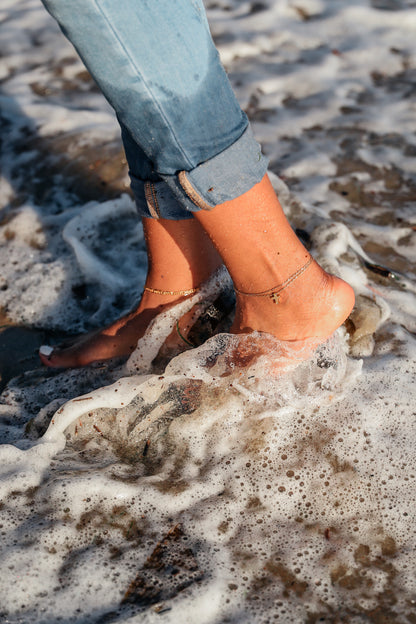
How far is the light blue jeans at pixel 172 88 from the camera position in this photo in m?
0.99

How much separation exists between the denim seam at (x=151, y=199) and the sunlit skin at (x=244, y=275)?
5 centimetres

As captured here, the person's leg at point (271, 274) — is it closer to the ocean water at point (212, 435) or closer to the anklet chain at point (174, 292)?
the ocean water at point (212, 435)

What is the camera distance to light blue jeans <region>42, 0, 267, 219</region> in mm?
988

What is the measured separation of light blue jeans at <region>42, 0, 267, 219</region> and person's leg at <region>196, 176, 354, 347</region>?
2.7 inches

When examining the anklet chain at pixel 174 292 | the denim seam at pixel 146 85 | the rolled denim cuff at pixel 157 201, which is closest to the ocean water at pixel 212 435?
the anklet chain at pixel 174 292

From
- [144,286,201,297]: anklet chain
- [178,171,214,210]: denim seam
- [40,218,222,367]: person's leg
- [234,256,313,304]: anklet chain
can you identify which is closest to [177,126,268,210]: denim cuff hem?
[178,171,214,210]: denim seam

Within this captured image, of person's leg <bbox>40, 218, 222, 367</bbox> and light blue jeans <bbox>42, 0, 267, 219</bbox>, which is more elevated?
light blue jeans <bbox>42, 0, 267, 219</bbox>

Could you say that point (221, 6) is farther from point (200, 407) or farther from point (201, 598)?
point (201, 598)

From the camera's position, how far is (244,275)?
1.44m

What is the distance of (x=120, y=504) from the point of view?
1.49 meters

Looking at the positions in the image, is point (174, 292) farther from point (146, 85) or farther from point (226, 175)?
point (146, 85)

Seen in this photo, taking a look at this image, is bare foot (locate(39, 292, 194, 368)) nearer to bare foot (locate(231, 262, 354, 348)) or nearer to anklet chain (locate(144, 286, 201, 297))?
anklet chain (locate(144, 286, 201, 297))

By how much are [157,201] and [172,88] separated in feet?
1.92

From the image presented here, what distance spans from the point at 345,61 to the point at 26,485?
3.23 metres
